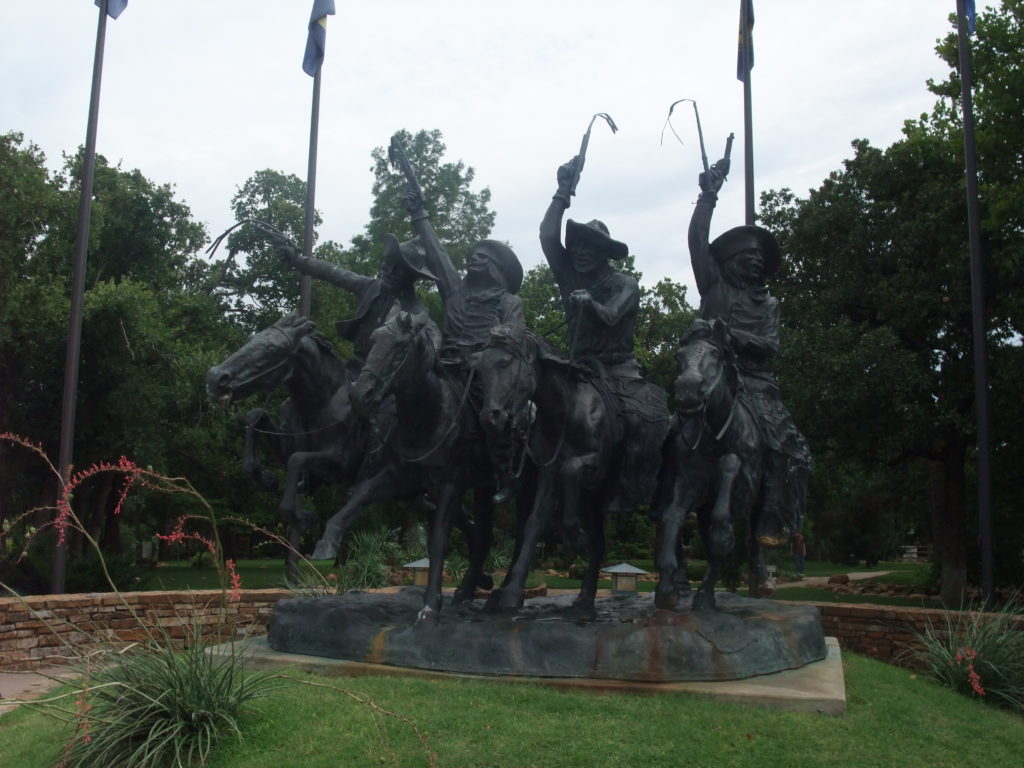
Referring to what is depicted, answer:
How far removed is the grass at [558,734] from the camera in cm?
564

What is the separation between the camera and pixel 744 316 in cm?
916

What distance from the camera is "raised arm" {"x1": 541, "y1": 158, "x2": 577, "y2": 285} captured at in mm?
9312

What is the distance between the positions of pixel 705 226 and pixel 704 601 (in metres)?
3.70

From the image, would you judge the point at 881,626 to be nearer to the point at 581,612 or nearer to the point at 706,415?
the point at 581,612

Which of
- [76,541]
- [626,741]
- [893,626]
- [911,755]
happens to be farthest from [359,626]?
[76,541]

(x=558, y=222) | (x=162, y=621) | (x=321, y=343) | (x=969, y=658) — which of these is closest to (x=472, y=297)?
(x=558, y=222)

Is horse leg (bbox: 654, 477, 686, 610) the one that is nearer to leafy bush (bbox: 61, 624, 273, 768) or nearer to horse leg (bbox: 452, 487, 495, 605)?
horse leg (bbox: 452, 487, 495, 605)

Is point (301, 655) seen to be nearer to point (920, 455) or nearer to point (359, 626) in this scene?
point (359, 626)

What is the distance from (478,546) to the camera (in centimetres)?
952

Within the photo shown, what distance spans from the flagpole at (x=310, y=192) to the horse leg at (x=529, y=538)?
785 centimetres

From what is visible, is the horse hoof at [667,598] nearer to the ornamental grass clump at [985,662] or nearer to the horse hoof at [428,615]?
the horse hoof at [428,615]

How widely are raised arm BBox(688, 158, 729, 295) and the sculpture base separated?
131 inches

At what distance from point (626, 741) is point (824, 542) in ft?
149

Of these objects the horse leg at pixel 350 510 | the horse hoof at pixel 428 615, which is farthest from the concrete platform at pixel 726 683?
the horse leg at pixel 350 510
